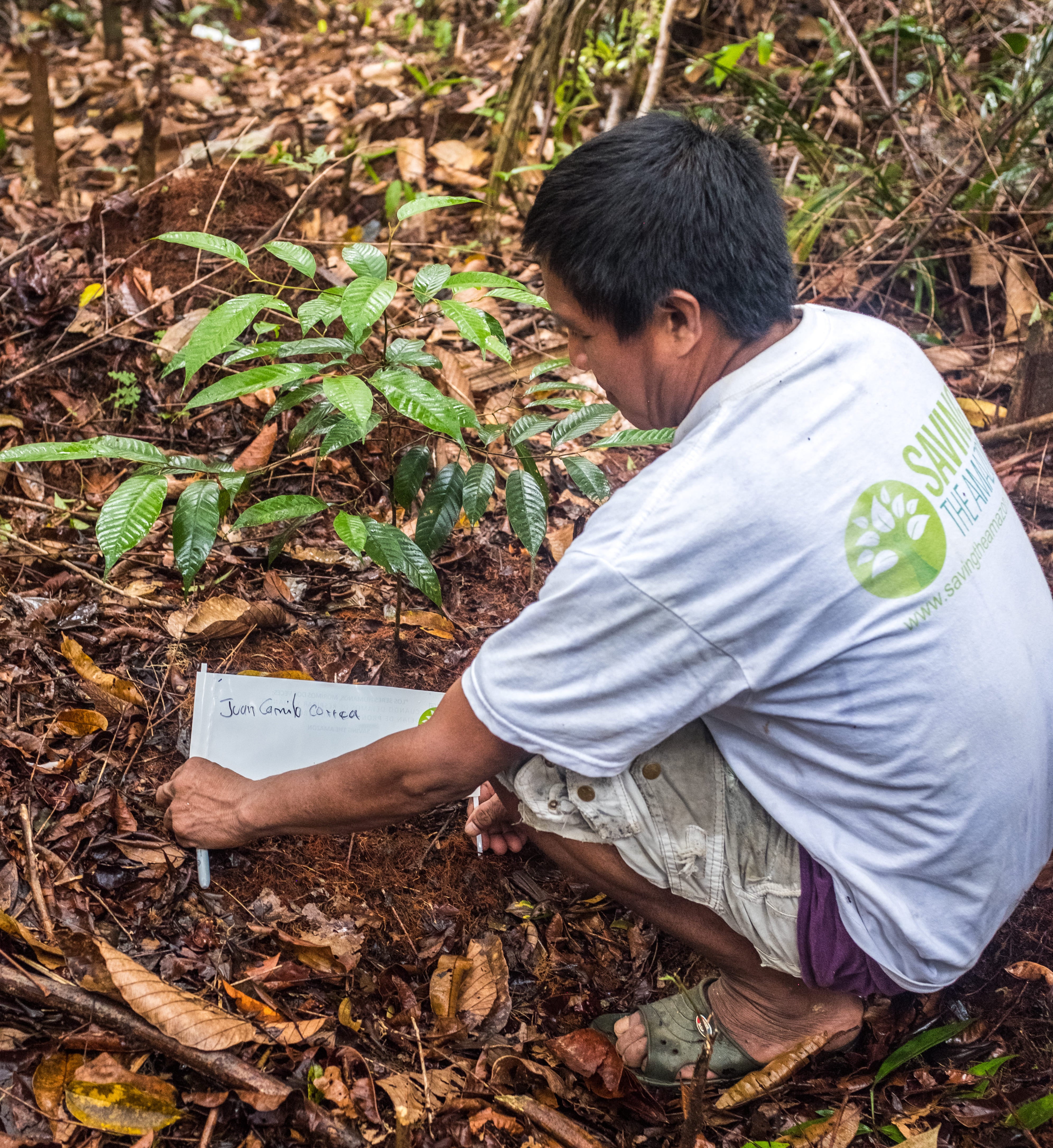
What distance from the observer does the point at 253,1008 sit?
1.56m

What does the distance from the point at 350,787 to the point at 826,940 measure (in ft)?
2.61

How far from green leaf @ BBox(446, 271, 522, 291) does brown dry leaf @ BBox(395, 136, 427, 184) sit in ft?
6.79

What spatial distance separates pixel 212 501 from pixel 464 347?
5.28 feet

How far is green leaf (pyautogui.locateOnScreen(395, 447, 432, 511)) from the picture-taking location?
190 cm

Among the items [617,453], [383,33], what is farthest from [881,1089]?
[383,33]

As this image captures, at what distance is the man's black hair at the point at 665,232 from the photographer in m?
1.37

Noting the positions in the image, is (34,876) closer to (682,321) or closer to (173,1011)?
(173,1011)

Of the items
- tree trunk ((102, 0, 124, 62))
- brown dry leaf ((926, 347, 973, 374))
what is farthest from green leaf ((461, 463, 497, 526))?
tree trunk ((102, 0, 124, 62))

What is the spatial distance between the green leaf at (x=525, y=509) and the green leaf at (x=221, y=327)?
54cm

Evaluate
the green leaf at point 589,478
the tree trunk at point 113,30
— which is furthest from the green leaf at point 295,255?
the tree trunk at point 113,30

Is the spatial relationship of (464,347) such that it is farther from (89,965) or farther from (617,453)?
(89,965)

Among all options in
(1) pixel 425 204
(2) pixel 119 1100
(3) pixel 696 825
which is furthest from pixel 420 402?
(2) pixel 119 1100

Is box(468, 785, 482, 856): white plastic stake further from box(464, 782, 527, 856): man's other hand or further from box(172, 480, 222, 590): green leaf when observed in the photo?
box(172, 480, 222, 590): green leaf

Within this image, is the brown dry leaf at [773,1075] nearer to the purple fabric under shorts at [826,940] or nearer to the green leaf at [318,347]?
the purple fabric under shorts at [826,940]
